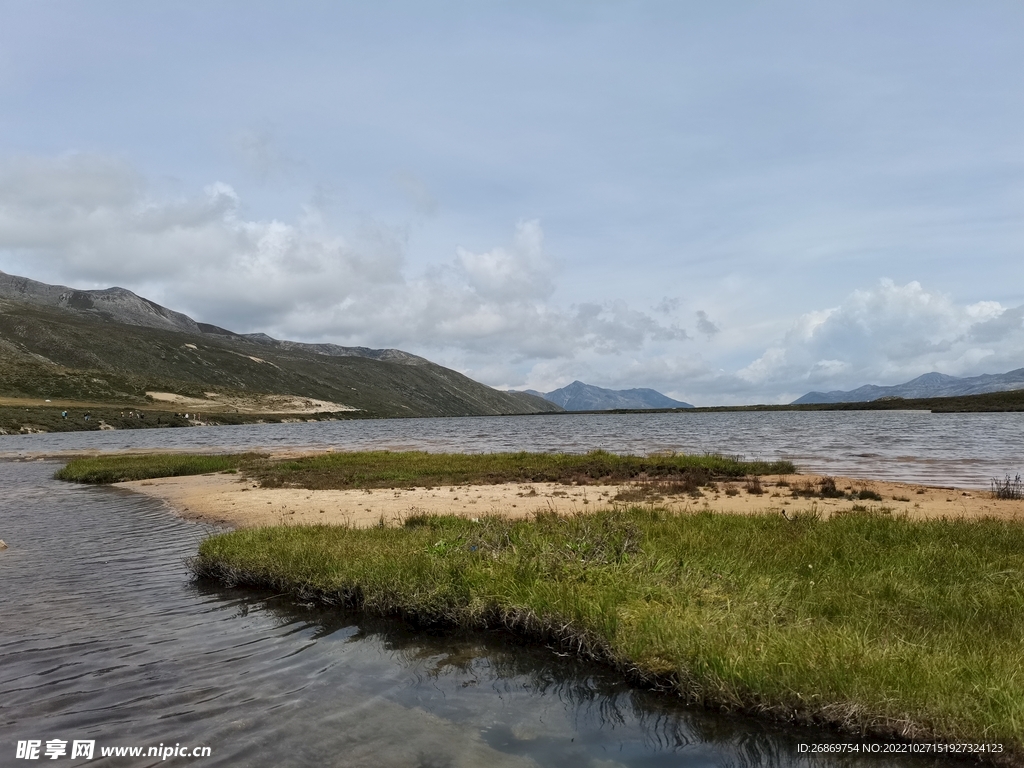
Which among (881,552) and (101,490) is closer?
(881,552)

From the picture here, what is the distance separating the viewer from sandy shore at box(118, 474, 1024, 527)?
2181 centimetres

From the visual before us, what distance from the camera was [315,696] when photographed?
8.39m

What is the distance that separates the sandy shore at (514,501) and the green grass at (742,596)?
4817mm

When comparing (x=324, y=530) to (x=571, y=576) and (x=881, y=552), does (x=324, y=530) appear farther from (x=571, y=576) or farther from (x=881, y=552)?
(x=881, y=552)

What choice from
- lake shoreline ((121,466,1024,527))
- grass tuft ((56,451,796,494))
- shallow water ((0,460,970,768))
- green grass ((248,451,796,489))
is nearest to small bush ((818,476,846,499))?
lake shoreline ((121,466,1024,527))

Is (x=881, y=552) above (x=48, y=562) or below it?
above

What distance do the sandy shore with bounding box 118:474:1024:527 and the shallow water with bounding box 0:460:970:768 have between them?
25.0 feet

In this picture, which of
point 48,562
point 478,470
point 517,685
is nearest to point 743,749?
point 517,685

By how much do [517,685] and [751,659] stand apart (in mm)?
3209

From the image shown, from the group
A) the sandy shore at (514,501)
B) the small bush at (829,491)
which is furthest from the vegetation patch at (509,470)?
the small bush at (829,491)

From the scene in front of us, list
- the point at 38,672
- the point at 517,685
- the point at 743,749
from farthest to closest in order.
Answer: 1. the point at 38,672
2. the point at 517,685
3. the point at 743,749

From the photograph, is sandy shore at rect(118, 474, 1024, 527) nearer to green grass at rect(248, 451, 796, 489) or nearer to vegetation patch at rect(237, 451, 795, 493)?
vegetation patch at rect(237, 451, 795, 493)

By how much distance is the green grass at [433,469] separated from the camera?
35.0 meters

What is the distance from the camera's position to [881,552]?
42.2 ft
